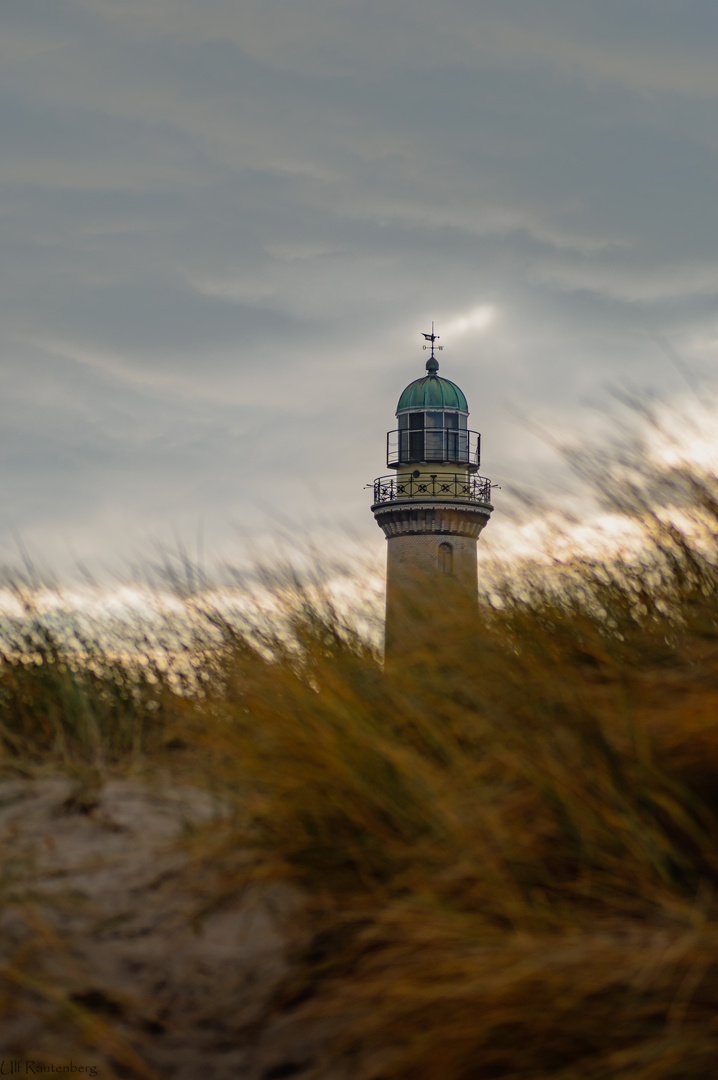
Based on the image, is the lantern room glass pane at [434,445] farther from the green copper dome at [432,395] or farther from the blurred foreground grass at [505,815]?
the blurred foreground grass at [505,815]

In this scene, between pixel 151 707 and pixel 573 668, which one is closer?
pixel 573 668

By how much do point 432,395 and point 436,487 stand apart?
2447mm

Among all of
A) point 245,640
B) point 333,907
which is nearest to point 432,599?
point 245,640

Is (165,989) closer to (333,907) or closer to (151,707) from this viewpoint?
(333,907)

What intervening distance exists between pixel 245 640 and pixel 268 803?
140 centimetres

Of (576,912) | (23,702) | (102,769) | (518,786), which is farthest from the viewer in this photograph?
(23,702)

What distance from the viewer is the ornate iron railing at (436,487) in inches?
1062

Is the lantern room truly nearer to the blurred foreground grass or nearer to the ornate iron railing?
the ornate iron railing

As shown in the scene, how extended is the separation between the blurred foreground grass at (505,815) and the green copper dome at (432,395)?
79.0 ft

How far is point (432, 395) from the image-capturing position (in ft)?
90.0

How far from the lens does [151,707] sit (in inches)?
159

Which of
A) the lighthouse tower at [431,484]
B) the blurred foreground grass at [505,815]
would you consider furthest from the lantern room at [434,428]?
the blurred foreground grass at [505,815]

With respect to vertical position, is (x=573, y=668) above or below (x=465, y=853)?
above

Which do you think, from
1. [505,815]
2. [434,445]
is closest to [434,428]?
[434,445]
